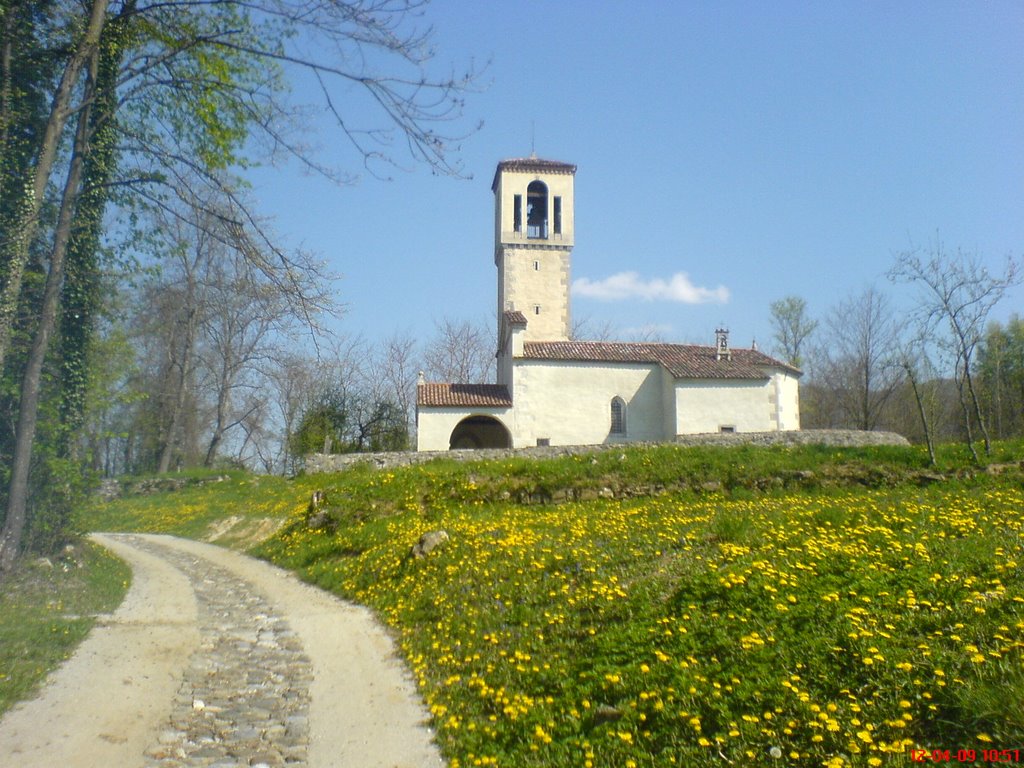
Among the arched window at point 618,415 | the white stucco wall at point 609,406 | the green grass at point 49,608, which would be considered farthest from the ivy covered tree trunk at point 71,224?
the arched window at point 618,415

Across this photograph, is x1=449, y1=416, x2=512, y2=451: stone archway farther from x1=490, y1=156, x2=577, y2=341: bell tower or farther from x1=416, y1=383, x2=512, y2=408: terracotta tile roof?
x1=490, y1=156, x2=577, y2=341: bell tower

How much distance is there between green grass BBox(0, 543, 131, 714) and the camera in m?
6.50

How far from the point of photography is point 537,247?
35.8 metres

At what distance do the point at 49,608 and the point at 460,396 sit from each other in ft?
71.6

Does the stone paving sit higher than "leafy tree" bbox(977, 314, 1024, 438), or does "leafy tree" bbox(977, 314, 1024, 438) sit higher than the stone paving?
"leafy tree" bbox(977, 314, 1024, 438)

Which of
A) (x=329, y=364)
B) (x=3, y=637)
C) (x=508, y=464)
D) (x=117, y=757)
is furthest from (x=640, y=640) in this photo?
(x=508, y=464)

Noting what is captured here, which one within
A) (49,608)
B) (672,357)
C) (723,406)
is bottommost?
(49,608)

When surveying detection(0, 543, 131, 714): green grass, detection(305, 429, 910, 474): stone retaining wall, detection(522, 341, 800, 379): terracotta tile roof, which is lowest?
detection(0, 543, 131, 714): green grass

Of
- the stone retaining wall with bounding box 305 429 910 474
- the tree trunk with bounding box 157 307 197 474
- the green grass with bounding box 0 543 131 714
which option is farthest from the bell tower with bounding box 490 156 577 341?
the green grass with bounding box 0 543 131 714

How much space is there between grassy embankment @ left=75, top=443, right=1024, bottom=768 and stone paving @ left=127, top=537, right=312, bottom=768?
49.5 inches

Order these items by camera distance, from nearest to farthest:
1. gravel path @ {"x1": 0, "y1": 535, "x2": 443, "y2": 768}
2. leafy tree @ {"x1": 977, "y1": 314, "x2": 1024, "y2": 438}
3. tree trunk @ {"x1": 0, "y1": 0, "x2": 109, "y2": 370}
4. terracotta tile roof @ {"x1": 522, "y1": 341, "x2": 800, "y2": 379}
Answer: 1. gravel path @ {"x1": 0, "y1": 535, "x2": 443, "y2": 768}
2. tree trunk @ {"x1": 0, "y1": 0, "x2": 109, "y2": 370}
3. terracotta tile roof @ {"x1": 522, "y1": 341, "x2": 800, "y2": 379}
4. leafy tree @ {"x1": 977, "y1": 314, "x2": 1024, "y2": 438}

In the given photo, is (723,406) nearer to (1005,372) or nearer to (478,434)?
(478,434)

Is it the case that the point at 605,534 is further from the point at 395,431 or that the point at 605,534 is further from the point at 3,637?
the point at 395,431

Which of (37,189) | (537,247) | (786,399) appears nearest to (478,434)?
(537,247)
